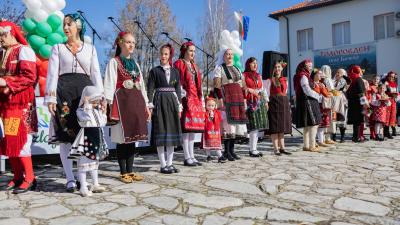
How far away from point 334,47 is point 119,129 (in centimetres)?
2102

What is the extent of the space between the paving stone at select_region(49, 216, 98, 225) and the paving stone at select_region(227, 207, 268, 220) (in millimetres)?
1104

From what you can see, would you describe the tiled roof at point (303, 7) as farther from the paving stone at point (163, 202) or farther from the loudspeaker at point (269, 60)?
the paving stone at point (163, 202)

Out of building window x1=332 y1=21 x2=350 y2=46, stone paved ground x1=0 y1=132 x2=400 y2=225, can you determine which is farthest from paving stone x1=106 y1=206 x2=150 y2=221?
building window x1=332 y1=21 x2=350 y2=46

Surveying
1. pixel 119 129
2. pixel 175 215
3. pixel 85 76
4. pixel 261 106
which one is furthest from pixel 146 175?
pixel 261 106

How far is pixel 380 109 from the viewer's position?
9484 mm

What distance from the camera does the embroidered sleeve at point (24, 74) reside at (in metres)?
4.07

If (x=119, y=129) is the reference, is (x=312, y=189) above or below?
below

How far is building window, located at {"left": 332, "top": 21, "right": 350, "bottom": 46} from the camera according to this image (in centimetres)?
2308

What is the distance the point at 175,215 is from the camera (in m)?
3.29

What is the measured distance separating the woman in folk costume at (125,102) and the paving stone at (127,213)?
1.22 m

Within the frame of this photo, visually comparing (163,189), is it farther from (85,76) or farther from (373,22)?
(373,22)

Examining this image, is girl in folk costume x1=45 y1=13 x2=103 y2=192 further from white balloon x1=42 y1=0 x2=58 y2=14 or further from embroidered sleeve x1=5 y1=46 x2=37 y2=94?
white balloon x1=42 y1=0 x2=58 y2=14

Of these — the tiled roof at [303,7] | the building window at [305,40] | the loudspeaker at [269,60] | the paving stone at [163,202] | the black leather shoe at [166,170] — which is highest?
the tiled roof at [303,7]

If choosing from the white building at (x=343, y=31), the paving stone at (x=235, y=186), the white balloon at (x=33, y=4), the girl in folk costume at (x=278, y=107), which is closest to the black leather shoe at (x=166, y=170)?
the paving stone at (x=235, y=186)
